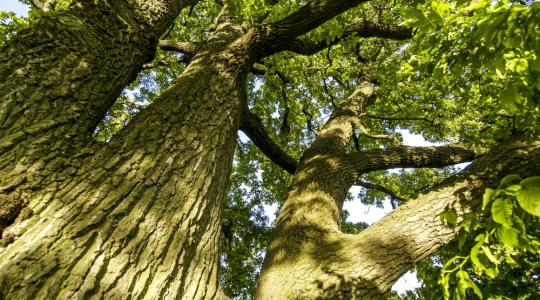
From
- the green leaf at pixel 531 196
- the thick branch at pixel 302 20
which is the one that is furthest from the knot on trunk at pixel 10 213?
the thick branch at pixel 302 20


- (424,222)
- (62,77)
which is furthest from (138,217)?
(424,222)

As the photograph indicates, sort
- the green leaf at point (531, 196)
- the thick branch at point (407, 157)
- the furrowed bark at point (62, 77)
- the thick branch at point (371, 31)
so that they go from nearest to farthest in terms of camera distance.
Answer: the green leaf at point (531, 196) < the furrowed bark at point (62, 77) < the thick branch at point (407, 157) < the thick branch at point (371, 31)

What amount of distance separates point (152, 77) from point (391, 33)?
23.0 ft

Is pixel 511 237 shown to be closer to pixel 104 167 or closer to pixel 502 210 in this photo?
pixel 502 210

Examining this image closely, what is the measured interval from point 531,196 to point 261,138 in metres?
4.82

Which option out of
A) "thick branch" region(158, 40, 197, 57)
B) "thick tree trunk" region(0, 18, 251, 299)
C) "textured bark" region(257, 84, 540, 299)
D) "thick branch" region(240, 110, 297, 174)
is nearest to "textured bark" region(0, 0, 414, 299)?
"thick tree trunk" region(0, 18, 251, 299)

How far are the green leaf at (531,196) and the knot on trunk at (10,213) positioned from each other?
2082 millimetres

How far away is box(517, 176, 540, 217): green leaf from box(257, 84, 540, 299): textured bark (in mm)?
1950

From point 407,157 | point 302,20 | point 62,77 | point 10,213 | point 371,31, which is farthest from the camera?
point 371,31

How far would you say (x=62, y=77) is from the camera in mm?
2340

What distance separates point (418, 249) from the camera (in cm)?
304

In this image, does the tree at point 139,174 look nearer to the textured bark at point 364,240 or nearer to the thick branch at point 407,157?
the textured bark at point 364,240

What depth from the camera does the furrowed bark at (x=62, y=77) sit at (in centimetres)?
191

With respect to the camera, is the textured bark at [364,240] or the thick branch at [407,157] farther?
the thick branch at [407,157]
